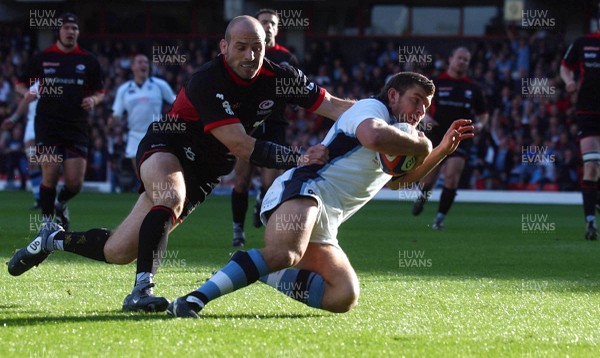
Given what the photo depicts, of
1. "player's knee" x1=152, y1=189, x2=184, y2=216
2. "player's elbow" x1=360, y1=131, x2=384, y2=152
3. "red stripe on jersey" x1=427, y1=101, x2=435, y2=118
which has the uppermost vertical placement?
"player's elbow" x1=360, y1=131, x2=384, y2=152

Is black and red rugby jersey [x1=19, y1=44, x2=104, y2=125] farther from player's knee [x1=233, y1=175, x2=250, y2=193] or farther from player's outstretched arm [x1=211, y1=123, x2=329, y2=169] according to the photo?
player's outstretched arm [x1=211, y1=123, x2=329, y2=169]

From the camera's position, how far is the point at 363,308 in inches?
263

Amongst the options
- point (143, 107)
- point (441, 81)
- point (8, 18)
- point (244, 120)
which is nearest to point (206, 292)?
point (244, 120)

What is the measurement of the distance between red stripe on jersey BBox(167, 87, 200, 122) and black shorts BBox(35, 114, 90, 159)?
237 inches

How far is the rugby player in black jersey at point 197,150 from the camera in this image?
6500 mm

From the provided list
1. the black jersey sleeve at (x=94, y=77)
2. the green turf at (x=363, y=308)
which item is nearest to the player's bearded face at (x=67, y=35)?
the black jersey sleeve at (x=94, y=77)

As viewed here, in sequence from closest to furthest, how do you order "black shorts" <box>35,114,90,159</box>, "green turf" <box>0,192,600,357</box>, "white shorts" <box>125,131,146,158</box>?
1. "green turf" <box>0,192,600,357</box>
2. "black shorts" <box>35,114,90,159</box>
3. "white shorts" <box>125,131,146,158</box>

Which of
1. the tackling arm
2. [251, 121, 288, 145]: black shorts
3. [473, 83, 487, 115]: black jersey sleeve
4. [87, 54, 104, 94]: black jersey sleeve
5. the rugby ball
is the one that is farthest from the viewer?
[473, 83, 487, 115]: black jersey sleeve

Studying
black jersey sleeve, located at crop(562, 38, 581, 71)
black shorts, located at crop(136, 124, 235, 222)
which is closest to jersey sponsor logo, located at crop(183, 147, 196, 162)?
black shorts, located at crop(136, 124, 235, 222)

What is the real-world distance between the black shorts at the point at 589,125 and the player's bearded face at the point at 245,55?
7111 mm

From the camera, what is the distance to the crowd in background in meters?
25.4

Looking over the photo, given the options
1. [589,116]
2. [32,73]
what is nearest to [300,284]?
[589,116]

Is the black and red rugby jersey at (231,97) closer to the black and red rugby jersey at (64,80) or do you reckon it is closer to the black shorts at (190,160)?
the black shorts at (190,160)

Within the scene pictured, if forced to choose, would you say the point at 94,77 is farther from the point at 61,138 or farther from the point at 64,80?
the point at 61,138
